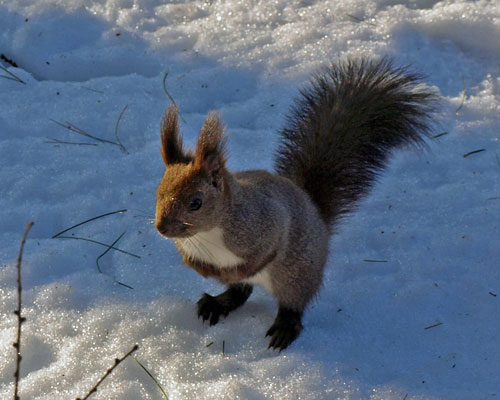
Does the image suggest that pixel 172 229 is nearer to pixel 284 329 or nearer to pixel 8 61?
pixel 284 329

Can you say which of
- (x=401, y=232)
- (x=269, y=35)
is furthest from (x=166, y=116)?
(x=269, y=35)

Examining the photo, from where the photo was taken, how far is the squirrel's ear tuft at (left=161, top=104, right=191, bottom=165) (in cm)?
206

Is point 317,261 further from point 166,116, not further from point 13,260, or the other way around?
point 13,260

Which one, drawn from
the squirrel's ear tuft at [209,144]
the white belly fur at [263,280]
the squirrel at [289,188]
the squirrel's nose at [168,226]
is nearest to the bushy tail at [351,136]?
the squirrel at [289,188]

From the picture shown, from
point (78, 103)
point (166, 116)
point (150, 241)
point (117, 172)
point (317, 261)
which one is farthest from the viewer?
point (78, 103)

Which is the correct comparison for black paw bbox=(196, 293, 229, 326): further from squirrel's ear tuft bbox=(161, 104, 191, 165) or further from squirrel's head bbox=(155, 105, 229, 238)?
squirrel's ear tuft bbox=(161, 104, 191, 165)

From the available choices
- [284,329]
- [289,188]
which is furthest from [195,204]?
[284,329]

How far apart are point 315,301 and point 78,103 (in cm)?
154

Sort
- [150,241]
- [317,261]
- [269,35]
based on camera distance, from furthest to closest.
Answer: [269,35]
[150,241]
[317,261]

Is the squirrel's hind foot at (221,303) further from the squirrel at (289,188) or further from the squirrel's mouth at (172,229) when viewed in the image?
the squirrel's mouth at (172,229)

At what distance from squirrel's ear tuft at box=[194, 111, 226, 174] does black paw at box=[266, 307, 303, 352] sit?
2.11 feet

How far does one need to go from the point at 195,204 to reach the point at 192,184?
61 millimetres

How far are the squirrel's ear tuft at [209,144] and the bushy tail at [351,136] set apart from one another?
0.65 m

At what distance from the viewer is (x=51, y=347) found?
224 centimetres
